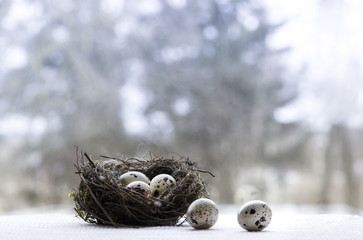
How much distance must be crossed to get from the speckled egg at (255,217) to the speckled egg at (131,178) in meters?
0.18

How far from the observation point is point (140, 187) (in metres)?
0.68

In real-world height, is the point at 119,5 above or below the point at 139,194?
above

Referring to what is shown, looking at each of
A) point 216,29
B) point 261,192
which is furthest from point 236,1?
point 261,192

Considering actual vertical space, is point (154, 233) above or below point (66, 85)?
below

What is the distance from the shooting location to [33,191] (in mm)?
2080

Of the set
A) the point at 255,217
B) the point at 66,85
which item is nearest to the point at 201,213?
the point at 255,217

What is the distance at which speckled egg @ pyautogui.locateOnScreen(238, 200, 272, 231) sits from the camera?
2.07 ft

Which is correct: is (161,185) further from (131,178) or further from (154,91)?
(154,91)

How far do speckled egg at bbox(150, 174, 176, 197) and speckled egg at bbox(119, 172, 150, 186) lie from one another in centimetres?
3

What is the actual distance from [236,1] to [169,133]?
74 centimetres

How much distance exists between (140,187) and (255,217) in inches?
7.1

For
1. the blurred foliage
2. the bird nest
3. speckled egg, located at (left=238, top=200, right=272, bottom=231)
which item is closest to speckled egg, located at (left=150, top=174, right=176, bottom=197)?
the bird nest

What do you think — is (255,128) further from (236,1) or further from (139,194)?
(139,194)

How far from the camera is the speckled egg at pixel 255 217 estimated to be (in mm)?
632
